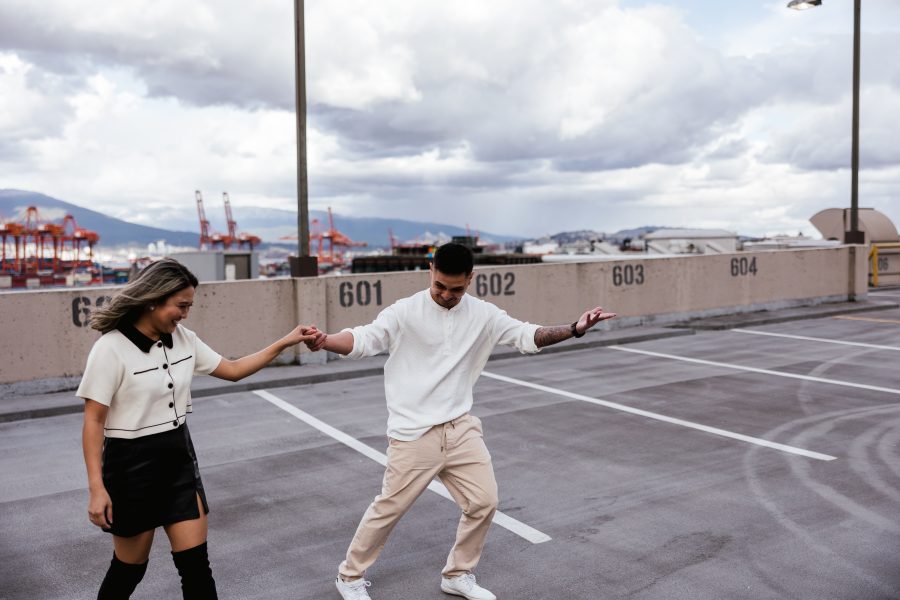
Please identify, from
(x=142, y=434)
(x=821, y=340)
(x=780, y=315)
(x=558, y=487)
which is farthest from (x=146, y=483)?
(x=780, y=315)

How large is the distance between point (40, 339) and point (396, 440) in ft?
25.8

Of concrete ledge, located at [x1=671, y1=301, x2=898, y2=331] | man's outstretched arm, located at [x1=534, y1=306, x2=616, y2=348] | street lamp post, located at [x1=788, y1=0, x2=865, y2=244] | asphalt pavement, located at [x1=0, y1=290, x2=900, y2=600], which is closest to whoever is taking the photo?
man's outstretched arm, located at [x1=534, y1=306, x2=616, y2=348]

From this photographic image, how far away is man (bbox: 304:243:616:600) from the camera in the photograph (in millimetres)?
3914

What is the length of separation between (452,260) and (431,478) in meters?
1.15

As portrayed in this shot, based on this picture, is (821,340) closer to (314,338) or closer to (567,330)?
(567,330)

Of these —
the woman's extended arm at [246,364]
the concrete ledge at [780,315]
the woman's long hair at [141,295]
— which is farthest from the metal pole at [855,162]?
the woman's long hair at [141,295]

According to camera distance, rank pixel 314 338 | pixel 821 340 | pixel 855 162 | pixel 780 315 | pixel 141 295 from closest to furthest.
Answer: pixel 141 295 < pixel 314 338 < pixel 821 340 < pixel 780 315 < pixel 855 162

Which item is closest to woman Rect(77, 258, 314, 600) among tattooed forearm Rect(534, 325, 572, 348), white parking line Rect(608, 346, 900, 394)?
tattooed forearm Rect(534, 325, 572, 348)

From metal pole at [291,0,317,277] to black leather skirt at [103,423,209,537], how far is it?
8904 millimetres

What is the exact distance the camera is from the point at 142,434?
3.16m

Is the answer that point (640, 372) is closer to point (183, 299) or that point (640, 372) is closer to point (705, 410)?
point (705, 410)

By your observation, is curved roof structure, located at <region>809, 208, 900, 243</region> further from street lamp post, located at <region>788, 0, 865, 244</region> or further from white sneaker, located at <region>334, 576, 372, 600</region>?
white sneaker, located at <region>334, 576, 372, 600</region>

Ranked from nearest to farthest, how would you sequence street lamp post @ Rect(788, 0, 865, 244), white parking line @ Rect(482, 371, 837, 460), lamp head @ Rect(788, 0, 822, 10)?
white parking line @ Rect(482, 371, 837, 460), lamp head @ Rect(788, 0, 822, 10), street lamp post @ Rect(788, 0, 865, 244)

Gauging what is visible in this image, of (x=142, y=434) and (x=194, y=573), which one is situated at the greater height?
(x=142, y=434)
